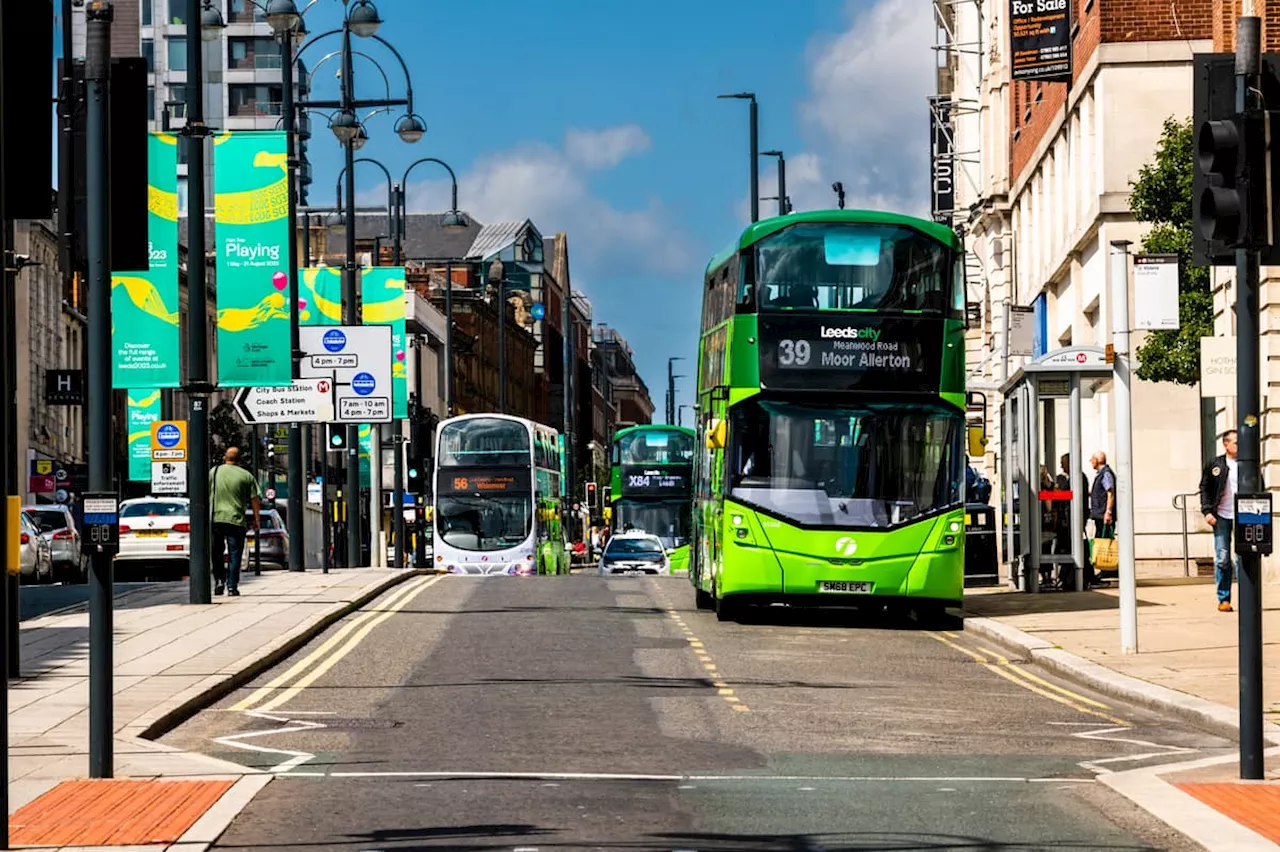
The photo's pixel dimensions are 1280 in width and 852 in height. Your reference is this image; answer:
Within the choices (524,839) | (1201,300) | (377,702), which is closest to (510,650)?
(377,702)

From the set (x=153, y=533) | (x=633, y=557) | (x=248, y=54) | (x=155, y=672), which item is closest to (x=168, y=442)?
(x=153, y=533)

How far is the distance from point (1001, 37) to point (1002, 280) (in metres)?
6.26

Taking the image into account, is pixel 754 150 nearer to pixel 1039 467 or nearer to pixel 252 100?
pixel 1039 467

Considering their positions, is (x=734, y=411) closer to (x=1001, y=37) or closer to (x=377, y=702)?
(x=377, y=702)

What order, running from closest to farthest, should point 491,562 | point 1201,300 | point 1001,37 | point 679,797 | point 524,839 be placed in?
point 524,839, point 679,797, point 1201,300, point 491,562, point 1001,37

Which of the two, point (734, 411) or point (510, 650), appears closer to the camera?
point (510, 650)

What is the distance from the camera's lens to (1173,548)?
42.3 metres

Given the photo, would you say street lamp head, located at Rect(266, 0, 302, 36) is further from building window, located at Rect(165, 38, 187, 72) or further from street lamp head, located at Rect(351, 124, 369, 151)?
building window, located at Rect(165, 38, 187, 72)

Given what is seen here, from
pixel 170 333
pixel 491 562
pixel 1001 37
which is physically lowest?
pixel 491 562

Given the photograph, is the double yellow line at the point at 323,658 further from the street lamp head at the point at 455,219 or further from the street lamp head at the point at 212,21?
the street lamp head at the point at 455,219

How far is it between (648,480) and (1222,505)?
4070cm

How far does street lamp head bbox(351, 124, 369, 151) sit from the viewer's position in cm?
3989

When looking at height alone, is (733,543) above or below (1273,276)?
below

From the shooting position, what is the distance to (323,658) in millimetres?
20578
